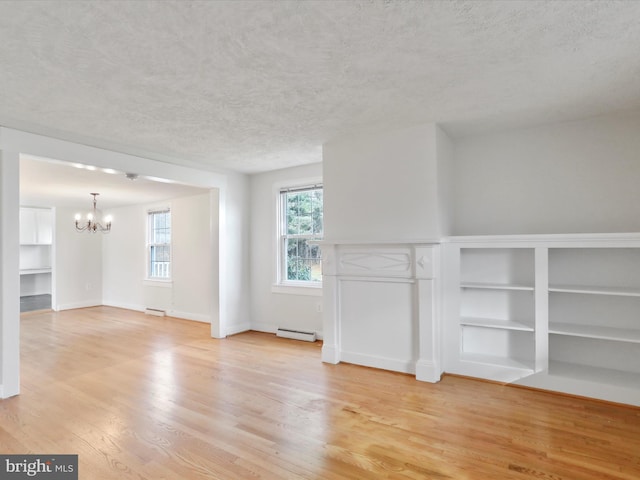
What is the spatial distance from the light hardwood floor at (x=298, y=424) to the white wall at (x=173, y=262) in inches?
86.4

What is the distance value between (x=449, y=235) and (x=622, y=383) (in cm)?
190

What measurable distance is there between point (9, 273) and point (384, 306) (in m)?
3.58

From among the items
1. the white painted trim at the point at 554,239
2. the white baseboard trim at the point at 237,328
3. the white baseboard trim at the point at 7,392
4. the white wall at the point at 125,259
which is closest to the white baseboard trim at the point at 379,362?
the white painted trim at the point at 554,239

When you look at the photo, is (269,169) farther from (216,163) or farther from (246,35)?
(246,35)

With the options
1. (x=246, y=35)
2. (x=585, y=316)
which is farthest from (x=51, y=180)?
(x=585, y=316)

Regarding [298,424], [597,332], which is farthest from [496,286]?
[298,424]

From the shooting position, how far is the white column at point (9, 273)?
3211 mm

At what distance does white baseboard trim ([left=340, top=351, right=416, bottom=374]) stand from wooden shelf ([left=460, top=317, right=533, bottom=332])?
2.30 ft

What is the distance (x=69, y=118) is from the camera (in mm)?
3186

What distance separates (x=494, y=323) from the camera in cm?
353

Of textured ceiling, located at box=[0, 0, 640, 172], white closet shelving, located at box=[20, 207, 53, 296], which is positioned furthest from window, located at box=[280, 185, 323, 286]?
white closet shelving, located at box=[20, 207, 53, 296]

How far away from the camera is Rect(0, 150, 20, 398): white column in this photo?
10.5 ft

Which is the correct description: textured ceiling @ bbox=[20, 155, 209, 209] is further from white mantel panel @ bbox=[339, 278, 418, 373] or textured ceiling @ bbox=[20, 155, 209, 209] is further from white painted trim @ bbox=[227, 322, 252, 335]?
white mantel panel @ bbox=[339, 278, 418, 373]

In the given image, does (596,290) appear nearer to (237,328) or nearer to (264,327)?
(264,327)
